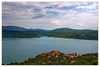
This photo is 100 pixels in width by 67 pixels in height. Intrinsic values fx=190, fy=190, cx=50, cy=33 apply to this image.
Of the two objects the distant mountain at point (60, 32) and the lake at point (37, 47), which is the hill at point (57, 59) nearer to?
the lake at point (37, 47)

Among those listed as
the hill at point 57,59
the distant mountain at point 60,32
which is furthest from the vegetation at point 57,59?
the distant mountain at point 60,32

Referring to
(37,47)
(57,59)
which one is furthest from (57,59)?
(37,47)

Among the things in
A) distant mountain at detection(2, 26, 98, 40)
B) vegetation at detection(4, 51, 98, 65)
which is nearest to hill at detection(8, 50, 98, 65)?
vegetation at detection(4, 51, 98, 65)

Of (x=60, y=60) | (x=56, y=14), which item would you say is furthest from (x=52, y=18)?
(x=60, y=60)

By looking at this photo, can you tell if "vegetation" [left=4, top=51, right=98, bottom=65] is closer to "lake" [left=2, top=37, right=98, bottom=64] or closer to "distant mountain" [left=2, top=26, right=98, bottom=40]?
"lake" [left=2, top=37, right=98, bottom=64]

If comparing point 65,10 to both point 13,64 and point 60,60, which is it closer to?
point 60,60

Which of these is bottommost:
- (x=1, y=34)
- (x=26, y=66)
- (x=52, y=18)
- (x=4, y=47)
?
(x=26, y=66)

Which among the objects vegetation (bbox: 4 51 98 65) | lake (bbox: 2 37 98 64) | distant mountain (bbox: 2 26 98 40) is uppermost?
distant mountain (bbox: 2 26 98 40)

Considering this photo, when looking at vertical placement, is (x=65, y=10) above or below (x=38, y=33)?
above
